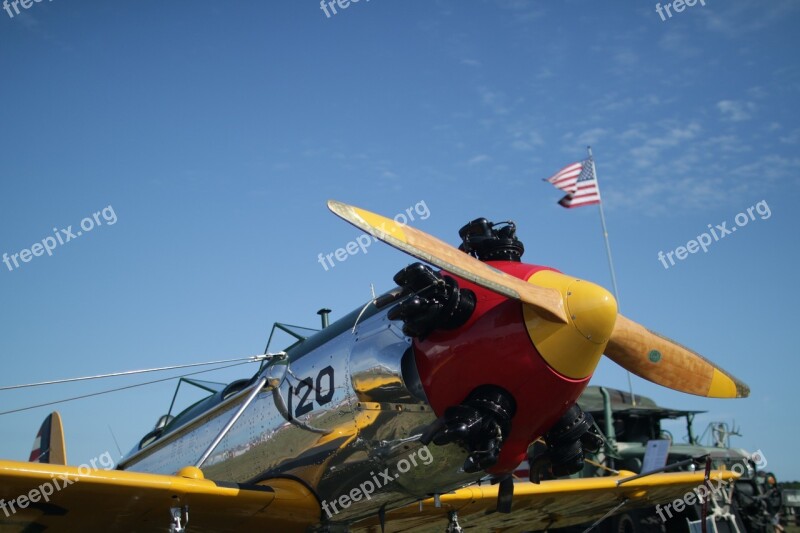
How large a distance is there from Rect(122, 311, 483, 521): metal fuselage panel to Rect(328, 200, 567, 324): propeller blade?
0.86 meters

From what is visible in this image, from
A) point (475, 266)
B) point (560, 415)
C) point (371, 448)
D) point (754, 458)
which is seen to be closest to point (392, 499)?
point (371, 448)

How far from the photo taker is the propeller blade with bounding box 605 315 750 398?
19.8 ft

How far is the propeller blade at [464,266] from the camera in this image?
473 cm

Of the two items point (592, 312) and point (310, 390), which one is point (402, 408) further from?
point (592, 312)

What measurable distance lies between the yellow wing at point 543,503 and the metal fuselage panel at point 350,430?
995mm

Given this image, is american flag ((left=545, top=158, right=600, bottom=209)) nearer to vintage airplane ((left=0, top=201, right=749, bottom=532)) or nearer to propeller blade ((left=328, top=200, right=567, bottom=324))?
vintage airplane ((left=0, top=201, right=749, bottom=532))

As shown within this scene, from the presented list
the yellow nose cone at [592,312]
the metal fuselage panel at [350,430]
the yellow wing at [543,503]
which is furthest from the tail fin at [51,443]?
the yellow nose cone at [592,312]

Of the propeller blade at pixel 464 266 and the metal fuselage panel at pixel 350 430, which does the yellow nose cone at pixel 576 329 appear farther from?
the metal fuselage panel at pixel 350 430

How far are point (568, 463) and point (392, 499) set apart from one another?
1.46m

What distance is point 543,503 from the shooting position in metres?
8.12

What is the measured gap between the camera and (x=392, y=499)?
6195 mm

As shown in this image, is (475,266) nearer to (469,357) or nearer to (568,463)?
(469,357)

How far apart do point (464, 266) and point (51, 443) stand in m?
8.51

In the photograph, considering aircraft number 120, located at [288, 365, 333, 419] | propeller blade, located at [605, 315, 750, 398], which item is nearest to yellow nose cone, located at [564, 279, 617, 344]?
propeller blade, located at [605, 315, 750, 398]
